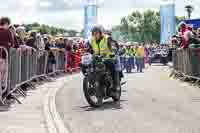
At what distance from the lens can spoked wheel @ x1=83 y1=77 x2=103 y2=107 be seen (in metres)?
13.5

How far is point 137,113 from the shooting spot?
12.2 m

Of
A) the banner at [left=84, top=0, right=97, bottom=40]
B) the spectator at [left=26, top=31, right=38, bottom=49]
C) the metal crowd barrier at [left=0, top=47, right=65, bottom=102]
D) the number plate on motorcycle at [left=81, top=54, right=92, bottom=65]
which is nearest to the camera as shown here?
the number plate on motorcycle at [left=81, top=54, right=92, bottom=65]

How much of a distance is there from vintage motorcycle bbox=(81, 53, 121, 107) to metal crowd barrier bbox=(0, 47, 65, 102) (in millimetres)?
1911

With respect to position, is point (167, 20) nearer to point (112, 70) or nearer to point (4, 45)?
point (112, 70)

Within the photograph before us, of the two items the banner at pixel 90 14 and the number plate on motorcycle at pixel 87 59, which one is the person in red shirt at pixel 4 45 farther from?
the banner at pixel 90 14

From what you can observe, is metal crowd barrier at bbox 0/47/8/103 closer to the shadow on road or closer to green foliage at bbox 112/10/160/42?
the shadow on road

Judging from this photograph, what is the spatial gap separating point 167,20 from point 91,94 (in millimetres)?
34539

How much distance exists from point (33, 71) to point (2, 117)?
8.36 m

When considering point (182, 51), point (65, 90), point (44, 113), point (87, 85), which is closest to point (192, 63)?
point (182, 51)

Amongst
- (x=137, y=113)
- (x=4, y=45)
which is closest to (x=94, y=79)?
(x=137, y=113)

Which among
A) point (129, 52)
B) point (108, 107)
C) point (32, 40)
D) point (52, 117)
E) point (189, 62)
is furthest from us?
point (129, 52)

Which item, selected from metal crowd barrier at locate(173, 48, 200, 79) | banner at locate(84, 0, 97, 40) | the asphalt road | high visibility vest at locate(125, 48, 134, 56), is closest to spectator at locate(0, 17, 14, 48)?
the asphalt road

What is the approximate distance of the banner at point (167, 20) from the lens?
47.1 meters

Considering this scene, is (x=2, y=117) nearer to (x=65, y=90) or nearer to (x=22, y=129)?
(x=22, y=129)
